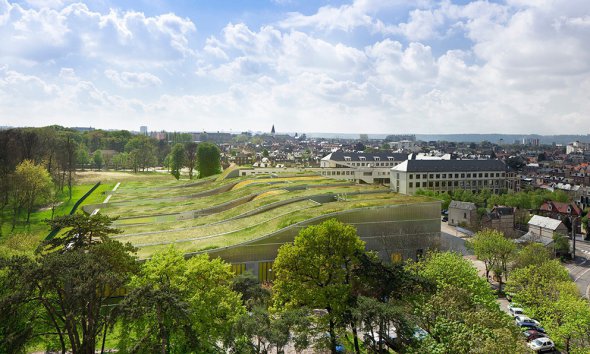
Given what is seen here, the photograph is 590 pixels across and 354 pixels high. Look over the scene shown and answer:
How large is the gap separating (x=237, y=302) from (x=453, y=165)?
7946cm

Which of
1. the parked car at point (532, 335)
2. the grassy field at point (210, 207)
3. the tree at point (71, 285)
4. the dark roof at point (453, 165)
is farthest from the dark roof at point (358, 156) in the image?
the tree at point (71, 285)

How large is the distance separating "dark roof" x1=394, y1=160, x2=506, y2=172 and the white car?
59797 mm

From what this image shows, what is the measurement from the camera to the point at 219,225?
45.6 meters

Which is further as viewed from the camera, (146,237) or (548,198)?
(548,198)

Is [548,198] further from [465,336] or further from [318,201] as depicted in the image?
[465,336]

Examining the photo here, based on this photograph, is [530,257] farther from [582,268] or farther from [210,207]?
[210,207]

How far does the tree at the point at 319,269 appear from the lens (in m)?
24.4

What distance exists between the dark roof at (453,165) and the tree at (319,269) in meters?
62.8

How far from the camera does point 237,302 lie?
72.8ft

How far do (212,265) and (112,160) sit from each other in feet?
389

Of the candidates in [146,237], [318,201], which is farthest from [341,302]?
[318,201]

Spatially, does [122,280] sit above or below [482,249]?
above

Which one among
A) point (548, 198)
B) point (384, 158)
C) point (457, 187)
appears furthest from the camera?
point (384, 158)

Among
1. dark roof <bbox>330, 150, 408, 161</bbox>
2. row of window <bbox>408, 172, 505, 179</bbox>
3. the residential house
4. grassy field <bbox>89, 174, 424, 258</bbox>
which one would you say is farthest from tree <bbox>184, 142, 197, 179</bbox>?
the residential house
